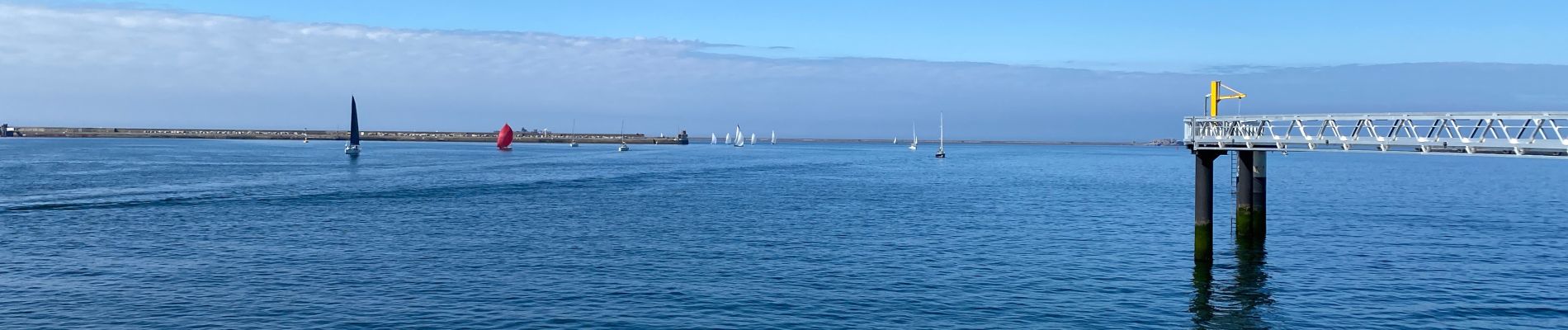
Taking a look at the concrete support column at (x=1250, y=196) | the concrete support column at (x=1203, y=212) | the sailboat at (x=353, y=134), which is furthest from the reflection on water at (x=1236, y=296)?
the sailboat at (x=353, y=134)

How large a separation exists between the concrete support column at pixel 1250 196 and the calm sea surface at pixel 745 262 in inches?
44.5

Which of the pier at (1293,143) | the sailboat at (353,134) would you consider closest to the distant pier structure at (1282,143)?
the pier at (1293,143)

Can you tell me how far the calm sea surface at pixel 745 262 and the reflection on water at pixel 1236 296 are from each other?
138 mm

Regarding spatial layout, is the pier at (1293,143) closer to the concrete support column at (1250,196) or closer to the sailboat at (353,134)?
the concrete support column at (1250,196)

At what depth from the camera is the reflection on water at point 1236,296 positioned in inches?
1163

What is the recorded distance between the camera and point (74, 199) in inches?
2559

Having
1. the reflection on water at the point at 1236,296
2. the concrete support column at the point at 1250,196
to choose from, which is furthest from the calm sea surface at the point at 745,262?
the concrete support column at the point at 1250,196

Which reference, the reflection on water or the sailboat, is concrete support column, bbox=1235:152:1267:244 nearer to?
the reflection on water

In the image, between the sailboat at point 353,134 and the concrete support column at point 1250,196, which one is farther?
the sailboat at point 353,134

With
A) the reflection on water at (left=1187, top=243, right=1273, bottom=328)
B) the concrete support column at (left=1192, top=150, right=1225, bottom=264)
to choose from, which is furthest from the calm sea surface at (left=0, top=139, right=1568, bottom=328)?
the concrete support column at (left=1192, top=150, right=1225, bottom=264)

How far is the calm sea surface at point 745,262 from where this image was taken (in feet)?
95.9

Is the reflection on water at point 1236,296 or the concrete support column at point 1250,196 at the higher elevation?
the concrete support column at point 1250,196

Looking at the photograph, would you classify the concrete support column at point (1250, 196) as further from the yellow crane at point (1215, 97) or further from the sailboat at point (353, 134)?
the sailboat at point (353, 134)

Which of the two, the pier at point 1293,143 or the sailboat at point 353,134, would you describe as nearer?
the pier at point 1293,143
